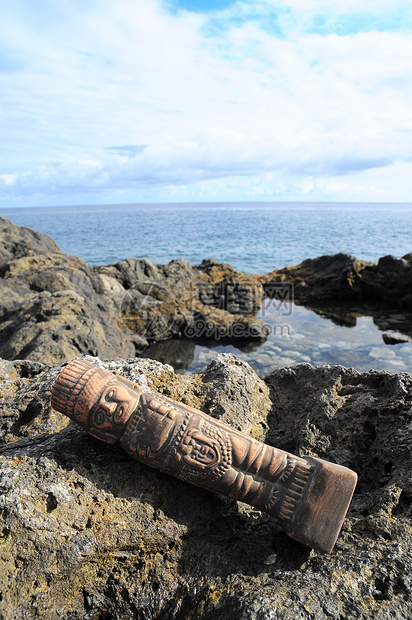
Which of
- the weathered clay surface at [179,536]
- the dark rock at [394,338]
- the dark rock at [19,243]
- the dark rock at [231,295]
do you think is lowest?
the dark rock at [394,338]

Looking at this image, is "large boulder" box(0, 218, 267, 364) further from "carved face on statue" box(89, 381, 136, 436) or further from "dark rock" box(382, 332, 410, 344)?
"dark rock" box(382, 332, 410, 344)

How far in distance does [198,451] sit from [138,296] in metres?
9.83

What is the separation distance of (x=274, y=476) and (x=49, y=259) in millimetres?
8034

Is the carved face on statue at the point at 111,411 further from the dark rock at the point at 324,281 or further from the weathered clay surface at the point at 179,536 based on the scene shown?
the dark rock at the point at 324,281

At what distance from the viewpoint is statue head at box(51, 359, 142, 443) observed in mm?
2467

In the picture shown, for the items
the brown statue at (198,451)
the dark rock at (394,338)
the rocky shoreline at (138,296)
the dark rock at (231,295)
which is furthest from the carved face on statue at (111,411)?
the dark rock at (231,295)

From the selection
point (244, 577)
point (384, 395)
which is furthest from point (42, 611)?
point (384, 395)

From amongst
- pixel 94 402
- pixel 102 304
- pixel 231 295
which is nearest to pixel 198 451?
pixel 94 402

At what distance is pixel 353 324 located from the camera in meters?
13.5

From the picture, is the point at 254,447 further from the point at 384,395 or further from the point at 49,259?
the point at 49,259

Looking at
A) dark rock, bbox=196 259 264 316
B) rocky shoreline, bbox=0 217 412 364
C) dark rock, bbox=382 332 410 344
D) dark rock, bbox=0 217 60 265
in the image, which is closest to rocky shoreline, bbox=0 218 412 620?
rocky shoreline, bbox=0 217 412 364

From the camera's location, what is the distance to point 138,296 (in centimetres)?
1197

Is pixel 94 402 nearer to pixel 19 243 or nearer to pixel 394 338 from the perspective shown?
pixel 19 243

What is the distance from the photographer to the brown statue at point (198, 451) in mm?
2365
